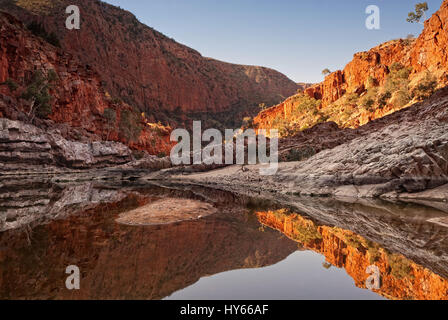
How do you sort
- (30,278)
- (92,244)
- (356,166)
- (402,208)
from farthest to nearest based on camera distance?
(356,166), (402,208), (92,244), (30,278)

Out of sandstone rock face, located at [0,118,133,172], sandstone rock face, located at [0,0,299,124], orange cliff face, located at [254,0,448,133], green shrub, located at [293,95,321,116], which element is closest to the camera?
sandstone rock face, located at [0,118,133,172]

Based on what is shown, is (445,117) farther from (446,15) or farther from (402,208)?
(446,15)

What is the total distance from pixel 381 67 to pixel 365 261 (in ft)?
191

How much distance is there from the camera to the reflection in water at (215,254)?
331 cm

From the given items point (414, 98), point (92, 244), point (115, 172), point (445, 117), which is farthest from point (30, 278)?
point (414, 98)

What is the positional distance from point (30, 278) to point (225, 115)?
10395 centimetres

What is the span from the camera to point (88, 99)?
4503 cm

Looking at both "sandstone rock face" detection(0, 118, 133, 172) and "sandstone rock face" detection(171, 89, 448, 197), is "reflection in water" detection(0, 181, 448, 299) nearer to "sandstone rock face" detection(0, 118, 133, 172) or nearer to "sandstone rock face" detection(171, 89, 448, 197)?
"sandstone rock face" detection(171, 89, 448, 197)

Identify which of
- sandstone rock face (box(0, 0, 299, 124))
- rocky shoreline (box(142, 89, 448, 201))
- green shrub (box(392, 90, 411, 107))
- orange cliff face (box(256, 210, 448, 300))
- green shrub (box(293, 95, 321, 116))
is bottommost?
orange cliff face (box(256, 210, 448, 300))

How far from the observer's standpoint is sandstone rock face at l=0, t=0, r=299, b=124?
71938 mm

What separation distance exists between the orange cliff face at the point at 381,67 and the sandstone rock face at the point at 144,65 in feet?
105

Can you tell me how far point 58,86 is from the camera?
1563 inches

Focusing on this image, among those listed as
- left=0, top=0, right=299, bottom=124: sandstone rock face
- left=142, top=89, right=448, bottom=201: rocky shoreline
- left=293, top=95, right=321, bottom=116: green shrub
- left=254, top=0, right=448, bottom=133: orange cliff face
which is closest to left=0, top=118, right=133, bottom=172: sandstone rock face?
left=142, top=89, right=448, bottom=201: rocky shoreline

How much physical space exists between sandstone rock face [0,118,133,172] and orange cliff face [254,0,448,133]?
3635cm
